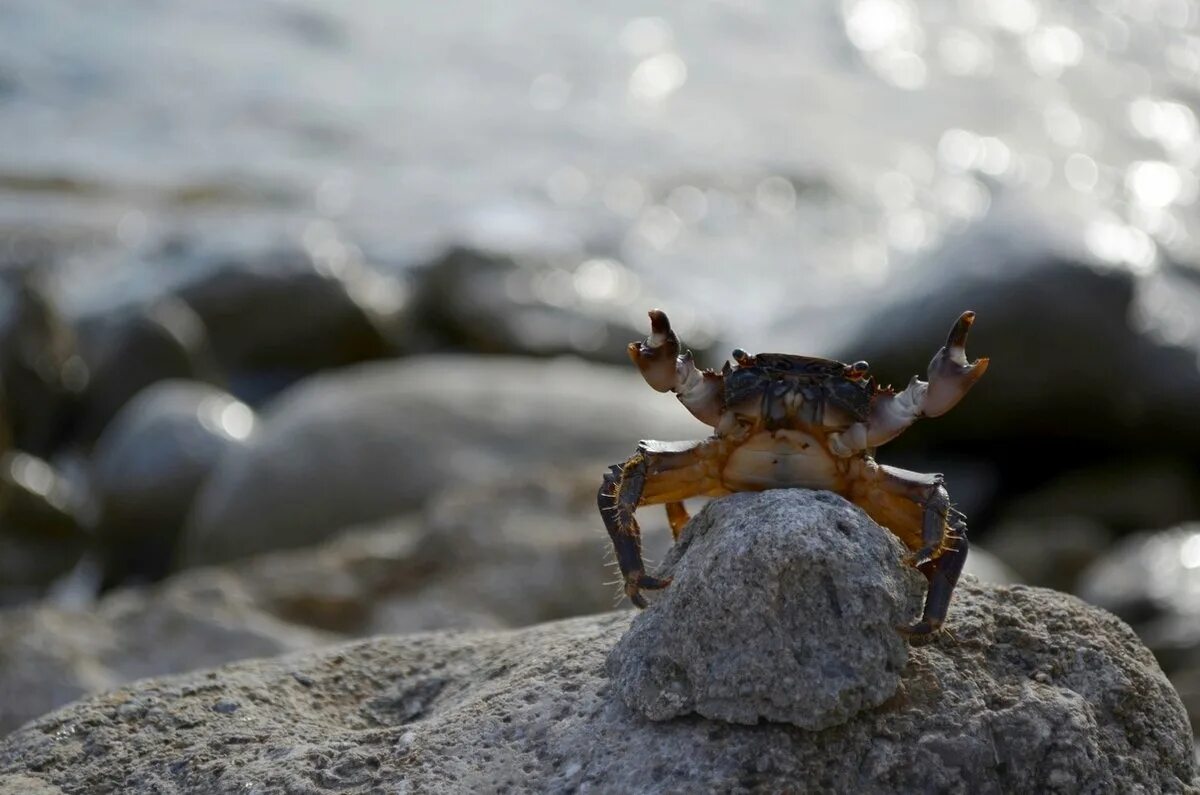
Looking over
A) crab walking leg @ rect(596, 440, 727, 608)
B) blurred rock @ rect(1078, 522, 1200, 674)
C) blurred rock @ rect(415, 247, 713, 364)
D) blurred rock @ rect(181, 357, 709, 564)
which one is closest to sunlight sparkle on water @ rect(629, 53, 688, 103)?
blurred rock @ rect(415, 247, 713, 364)

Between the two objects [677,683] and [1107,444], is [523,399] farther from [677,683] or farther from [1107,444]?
[677,683]

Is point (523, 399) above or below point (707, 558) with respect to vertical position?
above

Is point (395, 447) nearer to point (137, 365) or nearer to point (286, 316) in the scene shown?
point (137, 365)

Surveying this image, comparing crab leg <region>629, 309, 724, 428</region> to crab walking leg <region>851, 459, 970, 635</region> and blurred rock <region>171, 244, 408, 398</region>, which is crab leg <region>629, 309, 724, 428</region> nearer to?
crab walking leg <region>851, 459, 970, 635</region>

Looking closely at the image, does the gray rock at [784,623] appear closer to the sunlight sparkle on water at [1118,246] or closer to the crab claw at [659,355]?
the crab claw at [659,355]

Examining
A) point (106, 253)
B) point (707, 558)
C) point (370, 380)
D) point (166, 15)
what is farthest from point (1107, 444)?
point (166, 15)

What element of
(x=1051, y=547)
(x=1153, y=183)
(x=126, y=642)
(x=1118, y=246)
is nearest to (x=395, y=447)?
(x=126, y=642)

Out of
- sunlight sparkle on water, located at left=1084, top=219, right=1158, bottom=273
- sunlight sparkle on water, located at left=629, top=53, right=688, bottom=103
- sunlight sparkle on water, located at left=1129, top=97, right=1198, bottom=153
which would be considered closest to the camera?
sunlight sparkle on water, located at left=1084, top=219, right=1158, bottom=273

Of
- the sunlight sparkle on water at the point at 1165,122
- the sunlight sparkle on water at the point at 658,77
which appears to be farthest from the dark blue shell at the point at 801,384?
the sunlight sparkle on water at the point at 658,77
